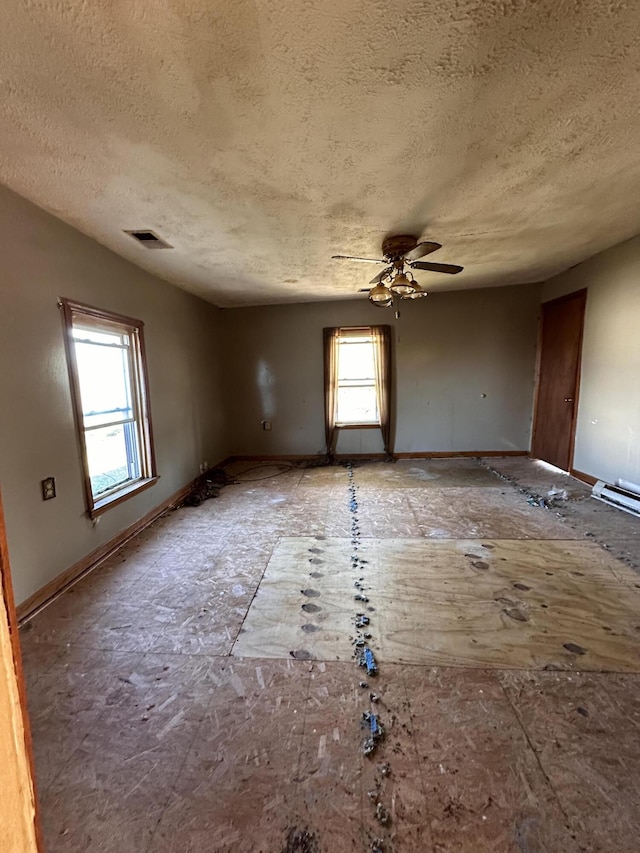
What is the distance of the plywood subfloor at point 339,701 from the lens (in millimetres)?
1126

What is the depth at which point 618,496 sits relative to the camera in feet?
11.3

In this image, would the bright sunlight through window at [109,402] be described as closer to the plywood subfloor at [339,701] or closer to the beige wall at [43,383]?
the beige wall at [43,383]

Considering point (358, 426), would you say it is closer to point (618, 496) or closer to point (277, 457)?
point (277, 457)

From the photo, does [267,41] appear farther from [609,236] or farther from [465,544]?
[609,236]

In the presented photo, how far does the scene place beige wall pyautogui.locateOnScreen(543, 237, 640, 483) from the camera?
3396mm

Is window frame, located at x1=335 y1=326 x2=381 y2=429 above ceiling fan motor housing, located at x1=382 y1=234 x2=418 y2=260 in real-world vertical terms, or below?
below

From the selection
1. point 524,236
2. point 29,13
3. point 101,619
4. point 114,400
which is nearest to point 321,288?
point 524,236

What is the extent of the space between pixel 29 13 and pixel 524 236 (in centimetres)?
331

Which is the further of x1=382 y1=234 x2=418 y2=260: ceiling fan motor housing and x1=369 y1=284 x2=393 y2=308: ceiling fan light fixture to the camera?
x1=369 y1=284 x2=393 y2=308: ceiling fan light fixture

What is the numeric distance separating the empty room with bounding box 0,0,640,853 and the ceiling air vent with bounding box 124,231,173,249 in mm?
38

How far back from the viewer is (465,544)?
110 inches

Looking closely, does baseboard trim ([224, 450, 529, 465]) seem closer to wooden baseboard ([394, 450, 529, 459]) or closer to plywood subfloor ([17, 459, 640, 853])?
wooden baseboard ([394, 450, 529, 459])

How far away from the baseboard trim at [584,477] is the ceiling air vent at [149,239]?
15.7ft

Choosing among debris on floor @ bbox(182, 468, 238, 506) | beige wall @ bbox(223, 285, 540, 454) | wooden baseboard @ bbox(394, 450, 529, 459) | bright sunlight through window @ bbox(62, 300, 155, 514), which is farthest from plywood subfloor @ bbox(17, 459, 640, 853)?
beige wall @ bbox(223, 285, 540, 454)
